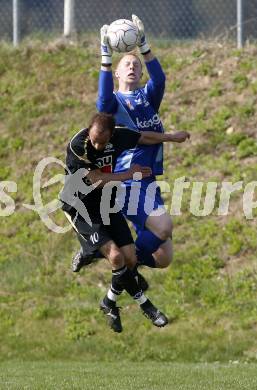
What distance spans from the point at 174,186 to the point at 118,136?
20.1 feet

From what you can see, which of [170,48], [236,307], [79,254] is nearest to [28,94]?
[170,48]

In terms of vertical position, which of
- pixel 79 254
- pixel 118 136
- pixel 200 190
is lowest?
pixel 200 190

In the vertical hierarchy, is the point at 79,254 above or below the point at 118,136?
below

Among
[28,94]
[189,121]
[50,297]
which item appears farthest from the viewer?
[28,94]

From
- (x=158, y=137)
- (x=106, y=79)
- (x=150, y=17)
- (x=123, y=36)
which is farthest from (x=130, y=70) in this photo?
(x=150, y=17)

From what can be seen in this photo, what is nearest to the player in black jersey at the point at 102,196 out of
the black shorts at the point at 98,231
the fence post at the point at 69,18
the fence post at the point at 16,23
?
the black shorts at the point at 98,231

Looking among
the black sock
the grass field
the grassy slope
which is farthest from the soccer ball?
the grassy slope

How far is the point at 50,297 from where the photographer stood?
14.1 metres

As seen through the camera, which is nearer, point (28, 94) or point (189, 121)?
point (189, 121)

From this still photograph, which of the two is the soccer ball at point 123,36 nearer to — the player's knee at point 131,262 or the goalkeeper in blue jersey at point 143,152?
the goalkeeper in blue jersey at point 143,152

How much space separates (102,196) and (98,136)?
590 millimetres

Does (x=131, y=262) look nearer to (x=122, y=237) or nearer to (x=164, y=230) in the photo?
(x=122, y=237)

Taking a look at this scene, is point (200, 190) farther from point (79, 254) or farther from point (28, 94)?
point (79, 254)

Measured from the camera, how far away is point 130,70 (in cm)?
912
